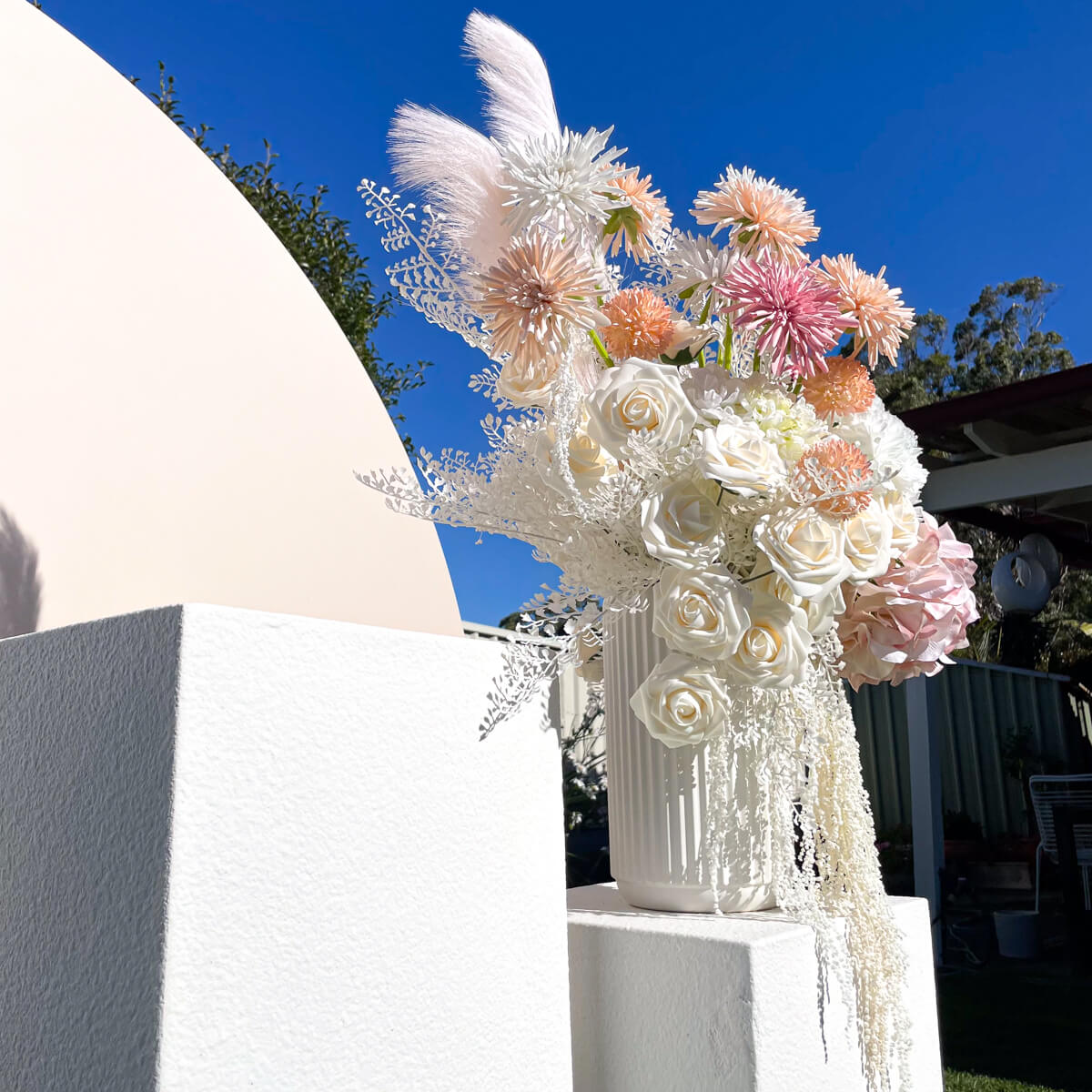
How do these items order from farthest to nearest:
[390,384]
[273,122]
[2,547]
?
[390,384] → [273,122] → [2,547]

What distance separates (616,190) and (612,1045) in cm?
98

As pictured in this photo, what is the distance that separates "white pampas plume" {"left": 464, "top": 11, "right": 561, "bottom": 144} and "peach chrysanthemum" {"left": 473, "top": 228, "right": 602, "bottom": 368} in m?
0.19

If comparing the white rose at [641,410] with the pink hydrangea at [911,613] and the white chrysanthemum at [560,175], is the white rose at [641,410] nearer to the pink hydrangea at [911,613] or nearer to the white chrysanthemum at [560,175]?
the white chrysanthemum at [560,175]

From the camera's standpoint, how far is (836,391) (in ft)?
3.61

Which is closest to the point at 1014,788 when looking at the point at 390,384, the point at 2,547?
the point at 390,384

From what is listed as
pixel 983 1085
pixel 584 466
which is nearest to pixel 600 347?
pixel 584 466

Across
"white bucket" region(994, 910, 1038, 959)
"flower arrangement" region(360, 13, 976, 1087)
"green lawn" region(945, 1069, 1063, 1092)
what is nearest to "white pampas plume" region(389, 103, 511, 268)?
"flower arrangement" region(360, 13, 976, 1087)

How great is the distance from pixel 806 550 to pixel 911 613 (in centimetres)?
24

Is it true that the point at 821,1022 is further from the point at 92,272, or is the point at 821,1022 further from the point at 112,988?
the point at 92,272

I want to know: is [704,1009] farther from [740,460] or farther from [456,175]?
[456,175]

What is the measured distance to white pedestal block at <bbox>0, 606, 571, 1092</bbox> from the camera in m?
0.76

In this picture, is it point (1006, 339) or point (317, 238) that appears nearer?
point (317, 238)

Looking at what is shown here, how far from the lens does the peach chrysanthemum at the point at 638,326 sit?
114cm

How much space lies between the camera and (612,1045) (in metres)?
1.09
